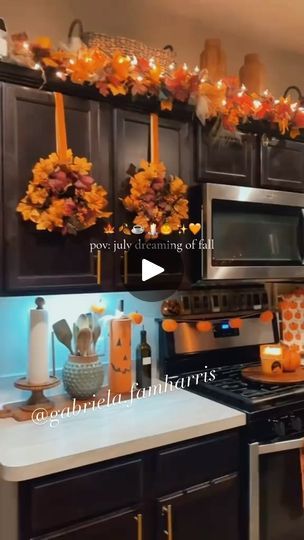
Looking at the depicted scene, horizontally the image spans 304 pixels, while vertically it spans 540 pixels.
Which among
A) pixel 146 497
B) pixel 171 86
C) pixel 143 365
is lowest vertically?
pixel 146 497

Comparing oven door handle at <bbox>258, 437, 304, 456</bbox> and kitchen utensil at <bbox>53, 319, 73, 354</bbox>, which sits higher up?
kitchen utensil at <bbox>53, 319, 73, 354</bbox>

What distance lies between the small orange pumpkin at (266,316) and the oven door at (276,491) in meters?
0.76

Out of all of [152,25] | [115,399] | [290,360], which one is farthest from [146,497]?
[152,25]

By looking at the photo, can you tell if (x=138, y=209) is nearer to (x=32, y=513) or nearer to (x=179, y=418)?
(x=179, y=418)

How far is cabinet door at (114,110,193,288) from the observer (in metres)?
1.88

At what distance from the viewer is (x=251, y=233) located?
2.20 metres

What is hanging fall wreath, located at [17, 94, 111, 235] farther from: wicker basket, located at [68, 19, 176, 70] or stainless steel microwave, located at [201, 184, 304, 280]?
stainless steel microwave, located at [201, 184, 304, 280]

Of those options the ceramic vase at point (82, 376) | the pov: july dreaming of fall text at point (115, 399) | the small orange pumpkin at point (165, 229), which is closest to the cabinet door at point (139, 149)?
the small orange pumpkin at point (165, 229)

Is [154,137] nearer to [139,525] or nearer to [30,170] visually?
[30,170]

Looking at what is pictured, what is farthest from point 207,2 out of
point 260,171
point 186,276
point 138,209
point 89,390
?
point 89,390

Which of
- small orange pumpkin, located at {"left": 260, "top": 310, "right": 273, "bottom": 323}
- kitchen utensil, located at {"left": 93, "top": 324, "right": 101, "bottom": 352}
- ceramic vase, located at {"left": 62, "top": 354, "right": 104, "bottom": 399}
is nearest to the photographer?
ceramic vase, located at {"left": 62, "top": 354, "right": 104, "bottom": 399}

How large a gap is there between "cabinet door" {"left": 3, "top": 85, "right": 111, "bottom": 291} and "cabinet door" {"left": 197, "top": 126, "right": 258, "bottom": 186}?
1.54 feet

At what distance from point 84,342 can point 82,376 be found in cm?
14

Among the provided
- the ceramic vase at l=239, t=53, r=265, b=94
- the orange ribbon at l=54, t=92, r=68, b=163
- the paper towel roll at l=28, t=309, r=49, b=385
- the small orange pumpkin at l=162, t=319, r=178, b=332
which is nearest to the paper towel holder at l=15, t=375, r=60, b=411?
the paper towel roll at l=28, t=309, r=49, b=385
